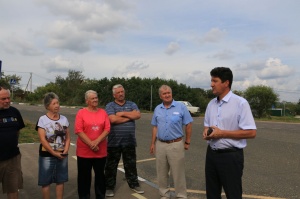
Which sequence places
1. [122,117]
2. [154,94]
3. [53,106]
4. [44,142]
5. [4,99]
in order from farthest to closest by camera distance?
[154,94], [122,117], [53,106], [44,142], [4,99]

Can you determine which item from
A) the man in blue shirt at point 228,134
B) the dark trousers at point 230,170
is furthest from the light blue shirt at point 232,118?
the dark trousers at point 230,170

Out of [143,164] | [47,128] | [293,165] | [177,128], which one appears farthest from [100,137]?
[293,165]

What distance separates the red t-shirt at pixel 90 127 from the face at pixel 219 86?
203cm

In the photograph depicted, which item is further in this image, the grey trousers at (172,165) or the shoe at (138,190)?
the shoe at (138,190)

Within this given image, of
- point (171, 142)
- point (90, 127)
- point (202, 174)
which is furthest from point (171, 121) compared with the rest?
point (202, 174)

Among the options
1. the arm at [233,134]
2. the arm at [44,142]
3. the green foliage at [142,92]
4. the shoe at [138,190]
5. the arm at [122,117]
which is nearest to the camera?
the arm at [233,134]

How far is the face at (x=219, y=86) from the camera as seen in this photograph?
3.66 m

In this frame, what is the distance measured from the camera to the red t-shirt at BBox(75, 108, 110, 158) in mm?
4910

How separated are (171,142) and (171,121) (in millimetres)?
336

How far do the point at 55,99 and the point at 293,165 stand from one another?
21.2 ft

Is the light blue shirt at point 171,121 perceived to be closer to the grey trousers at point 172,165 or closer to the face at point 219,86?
the grey trousers at point 172,165

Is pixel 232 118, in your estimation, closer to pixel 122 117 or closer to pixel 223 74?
pixel 223 74

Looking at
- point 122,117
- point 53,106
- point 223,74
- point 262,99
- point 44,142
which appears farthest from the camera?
point 262,99

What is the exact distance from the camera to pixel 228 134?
348 cm
